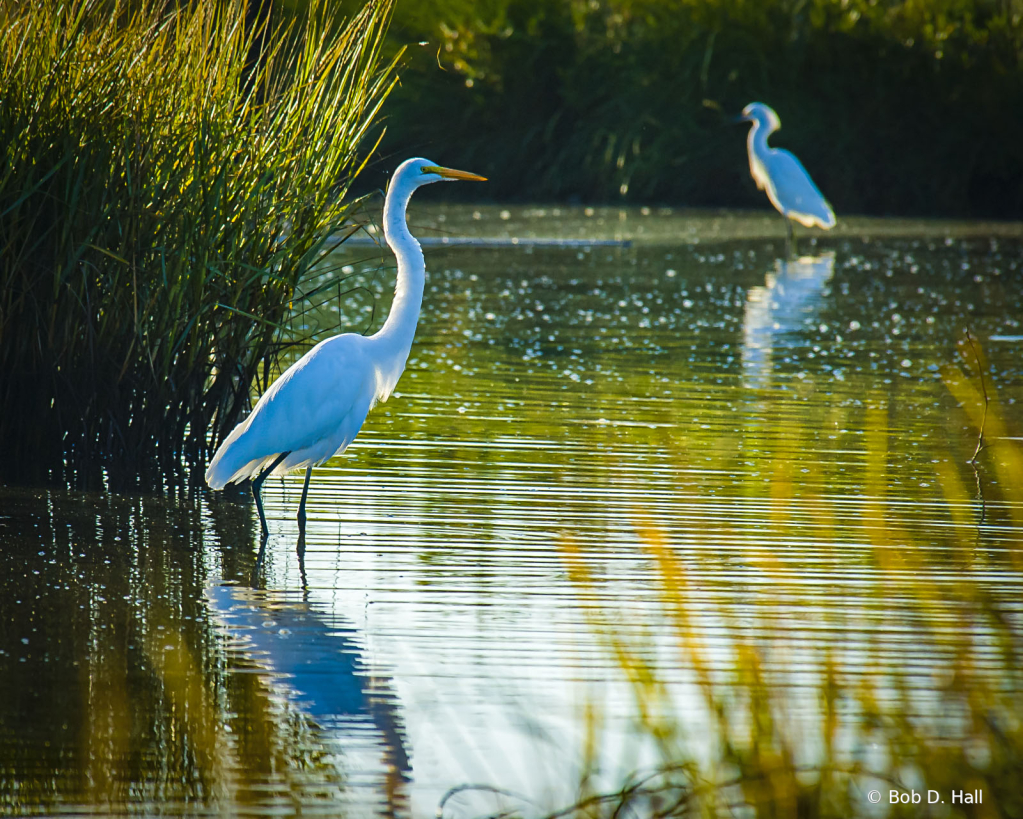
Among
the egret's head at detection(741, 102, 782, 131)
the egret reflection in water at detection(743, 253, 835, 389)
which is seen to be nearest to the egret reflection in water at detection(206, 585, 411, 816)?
the egret reflection in water at detection(743, 253, 835, 389)

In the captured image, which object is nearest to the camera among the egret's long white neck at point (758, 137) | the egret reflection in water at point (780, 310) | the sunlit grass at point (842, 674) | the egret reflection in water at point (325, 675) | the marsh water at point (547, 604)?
the sunlit grass at point (842, 674)

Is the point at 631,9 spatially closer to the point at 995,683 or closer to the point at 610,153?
the point at 610,153

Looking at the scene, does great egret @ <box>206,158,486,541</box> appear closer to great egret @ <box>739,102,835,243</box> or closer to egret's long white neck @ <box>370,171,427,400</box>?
egret's long white neck @ <box>370,171,427,400</box>

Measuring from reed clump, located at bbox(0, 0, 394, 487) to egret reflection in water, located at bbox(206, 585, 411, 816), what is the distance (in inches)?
51.3

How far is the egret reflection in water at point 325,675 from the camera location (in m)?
2.88

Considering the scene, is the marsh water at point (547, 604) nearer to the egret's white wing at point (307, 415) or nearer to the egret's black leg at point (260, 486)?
the egret's black leg at point (260, 486)

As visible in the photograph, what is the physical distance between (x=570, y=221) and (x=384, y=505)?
1435cm

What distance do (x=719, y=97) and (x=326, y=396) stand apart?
1761cm

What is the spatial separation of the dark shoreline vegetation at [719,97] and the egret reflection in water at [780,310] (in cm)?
657

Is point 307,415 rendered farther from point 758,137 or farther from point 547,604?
point 758,137

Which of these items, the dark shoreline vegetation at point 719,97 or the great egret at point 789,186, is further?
the dark shoreline vegetation at point 719,97

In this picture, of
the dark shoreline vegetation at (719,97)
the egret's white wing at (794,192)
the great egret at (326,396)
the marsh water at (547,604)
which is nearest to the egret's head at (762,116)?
the egret's white wing at (794,192)

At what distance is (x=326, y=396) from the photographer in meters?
4.70

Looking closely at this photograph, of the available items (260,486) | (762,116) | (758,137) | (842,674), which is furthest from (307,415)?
(762,116)
